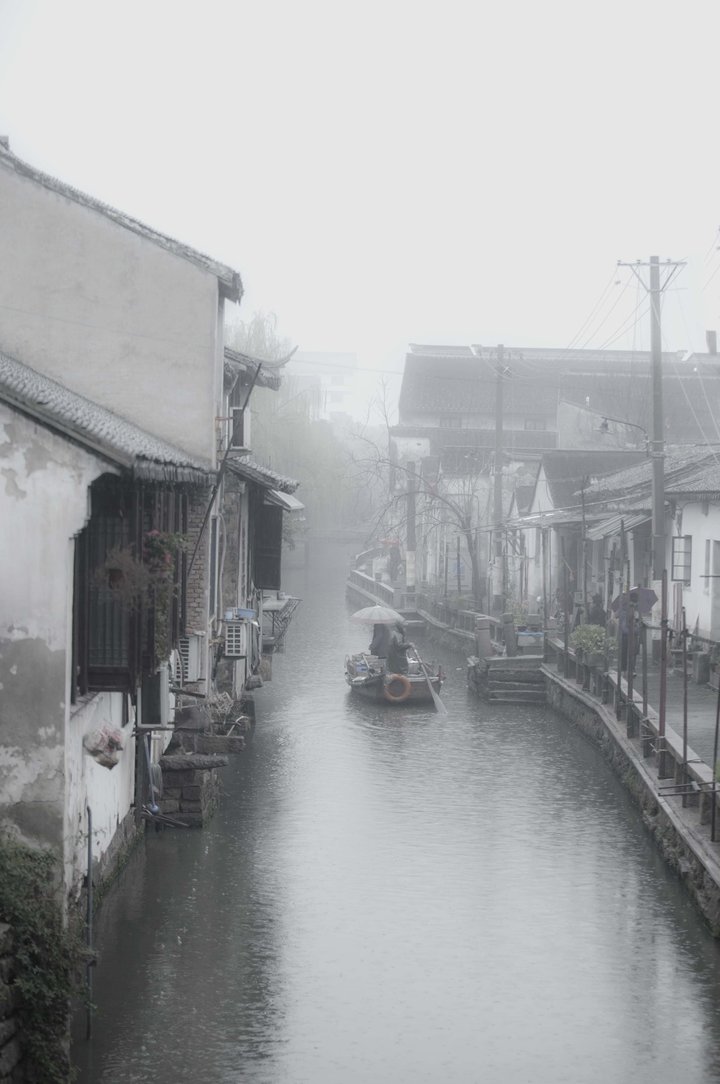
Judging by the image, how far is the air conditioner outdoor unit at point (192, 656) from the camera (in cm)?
2006

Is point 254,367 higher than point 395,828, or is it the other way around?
point 254,367

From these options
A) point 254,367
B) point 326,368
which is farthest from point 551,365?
point 326,368

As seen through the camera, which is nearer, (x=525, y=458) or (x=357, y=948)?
(x=357, y=948)

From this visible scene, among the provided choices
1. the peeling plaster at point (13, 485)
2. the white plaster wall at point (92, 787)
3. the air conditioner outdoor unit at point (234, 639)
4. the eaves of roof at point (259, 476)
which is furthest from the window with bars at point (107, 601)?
the air conditioner outdoor unit at point (234, 639)

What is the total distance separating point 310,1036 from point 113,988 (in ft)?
6.54

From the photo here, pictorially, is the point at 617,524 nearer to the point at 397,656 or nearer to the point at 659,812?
the point at 397,656

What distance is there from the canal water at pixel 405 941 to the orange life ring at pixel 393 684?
6.91m

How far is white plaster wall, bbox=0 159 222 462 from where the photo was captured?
1650 centimetres

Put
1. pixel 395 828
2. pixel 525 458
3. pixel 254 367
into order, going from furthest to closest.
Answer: pixel 525 458
pixel 254 367
pixel 395 828

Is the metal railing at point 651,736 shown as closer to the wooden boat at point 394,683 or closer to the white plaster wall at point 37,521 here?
the wooden boat at point 394,683

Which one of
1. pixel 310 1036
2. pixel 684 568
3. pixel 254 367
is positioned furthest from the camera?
pixel 684 568

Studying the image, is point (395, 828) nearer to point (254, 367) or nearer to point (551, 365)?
point (254, 367)

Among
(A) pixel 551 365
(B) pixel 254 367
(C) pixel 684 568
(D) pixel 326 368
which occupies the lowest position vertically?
(C) pixel 684 568

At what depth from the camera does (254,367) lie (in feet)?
74.8
